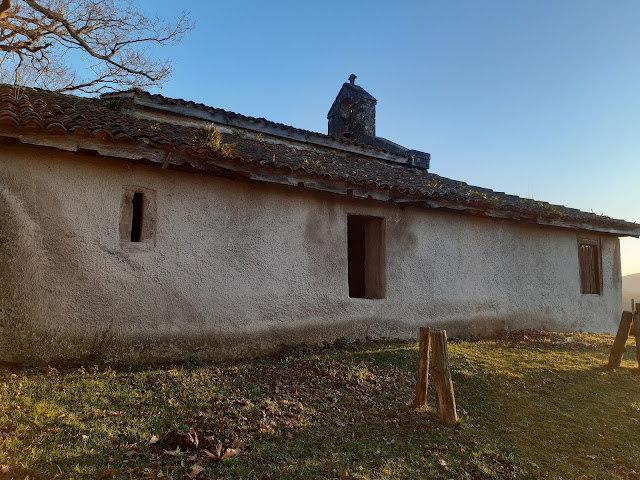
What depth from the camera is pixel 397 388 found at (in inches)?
239

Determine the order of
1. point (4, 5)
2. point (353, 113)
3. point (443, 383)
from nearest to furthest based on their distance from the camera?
1. point (443, 383)
2. point (4, 5)
3. point (353, 113)

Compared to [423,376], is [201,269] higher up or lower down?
higher up

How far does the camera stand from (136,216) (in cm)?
665

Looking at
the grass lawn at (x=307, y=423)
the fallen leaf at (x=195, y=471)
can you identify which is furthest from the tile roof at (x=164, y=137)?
the fallen leaf at (x=195, y=471)

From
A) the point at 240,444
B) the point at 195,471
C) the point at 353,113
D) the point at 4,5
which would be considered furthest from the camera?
the point at 353,113

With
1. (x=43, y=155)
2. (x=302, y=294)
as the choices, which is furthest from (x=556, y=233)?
(x=43, y=155)

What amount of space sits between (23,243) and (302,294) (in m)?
4.19

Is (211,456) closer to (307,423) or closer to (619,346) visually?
(307,423)

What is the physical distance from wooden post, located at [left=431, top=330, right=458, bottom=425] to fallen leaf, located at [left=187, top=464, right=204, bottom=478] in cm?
277

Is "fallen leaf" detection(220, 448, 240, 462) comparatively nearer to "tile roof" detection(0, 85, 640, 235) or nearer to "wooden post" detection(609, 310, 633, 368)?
"tile roof" detection(0, 85, 640, 235)

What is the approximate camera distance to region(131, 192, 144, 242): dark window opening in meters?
6.62

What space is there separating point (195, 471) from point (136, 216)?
4209 millimetres

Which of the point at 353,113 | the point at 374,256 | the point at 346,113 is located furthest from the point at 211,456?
the point at 346,113

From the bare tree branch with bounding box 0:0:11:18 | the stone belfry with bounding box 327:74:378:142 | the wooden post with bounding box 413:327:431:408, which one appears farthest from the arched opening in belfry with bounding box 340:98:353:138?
the wooden post with bounding box 413:327:431:408
